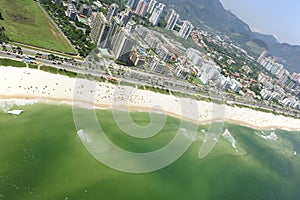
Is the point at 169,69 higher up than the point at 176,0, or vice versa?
the point at 176,0

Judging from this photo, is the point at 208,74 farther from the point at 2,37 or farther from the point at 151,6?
the point at 2,37

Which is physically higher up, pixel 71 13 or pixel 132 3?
pixel 132 3

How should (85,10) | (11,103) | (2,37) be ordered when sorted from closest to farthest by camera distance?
(11,103) < (2,37) < (85,10)

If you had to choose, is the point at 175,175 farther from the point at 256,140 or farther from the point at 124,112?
the point at 256,140

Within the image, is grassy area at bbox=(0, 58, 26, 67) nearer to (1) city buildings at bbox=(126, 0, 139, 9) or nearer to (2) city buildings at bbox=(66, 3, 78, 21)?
(2) city buildings at bbox=(66, 3, 78, 21)

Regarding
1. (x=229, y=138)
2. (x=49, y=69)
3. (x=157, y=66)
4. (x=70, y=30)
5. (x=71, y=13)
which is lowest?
(x=49, y=69)

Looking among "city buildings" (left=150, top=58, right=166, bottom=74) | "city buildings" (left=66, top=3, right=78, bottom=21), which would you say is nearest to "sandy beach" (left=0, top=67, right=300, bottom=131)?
"city buildings" (left=150, top=58, right=166, bottom=74)

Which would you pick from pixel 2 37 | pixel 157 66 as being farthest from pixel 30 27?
pixel 157 66

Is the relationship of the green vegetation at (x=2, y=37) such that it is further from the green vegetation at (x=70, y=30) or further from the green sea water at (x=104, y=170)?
the green sea water at (x=104, y=170)

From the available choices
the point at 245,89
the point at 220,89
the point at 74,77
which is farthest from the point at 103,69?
the point at 245,89
